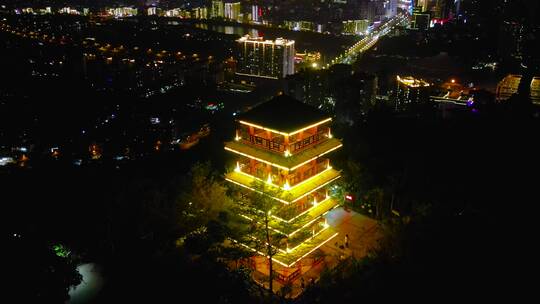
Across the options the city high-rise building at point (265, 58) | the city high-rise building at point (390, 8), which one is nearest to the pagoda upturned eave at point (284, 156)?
the city high-rise building at point (265, 58)

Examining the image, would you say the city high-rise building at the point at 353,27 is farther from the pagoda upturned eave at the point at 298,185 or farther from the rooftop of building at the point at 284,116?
the rooftop of building at the point at 284,116

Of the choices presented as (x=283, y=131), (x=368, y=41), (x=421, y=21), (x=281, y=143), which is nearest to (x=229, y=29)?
(x=368, y=41)

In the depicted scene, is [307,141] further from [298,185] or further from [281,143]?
[298,185]

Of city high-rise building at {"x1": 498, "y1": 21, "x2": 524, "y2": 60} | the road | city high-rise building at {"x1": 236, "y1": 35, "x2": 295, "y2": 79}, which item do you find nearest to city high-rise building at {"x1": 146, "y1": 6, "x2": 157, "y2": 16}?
the road

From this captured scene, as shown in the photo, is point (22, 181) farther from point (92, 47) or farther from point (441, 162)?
point (92, 47)

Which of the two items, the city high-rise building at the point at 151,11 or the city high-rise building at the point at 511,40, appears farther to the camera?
the city high-rise building at the point at 151,11
